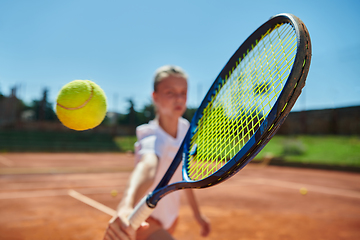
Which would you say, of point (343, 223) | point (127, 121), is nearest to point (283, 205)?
point (343, 223)

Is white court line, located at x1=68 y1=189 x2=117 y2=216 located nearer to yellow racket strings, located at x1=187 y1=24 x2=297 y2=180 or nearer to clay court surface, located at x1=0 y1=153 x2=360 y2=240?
clay court surface, located at x1=0 y1=153 x2=360 y2=240

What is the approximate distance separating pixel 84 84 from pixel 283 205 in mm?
4952

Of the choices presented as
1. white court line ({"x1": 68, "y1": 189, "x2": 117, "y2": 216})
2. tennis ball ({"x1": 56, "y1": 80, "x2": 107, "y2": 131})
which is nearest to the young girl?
tennis ball ({"x1": 56, "y1": 80, "x2": 107, "y2": 131})

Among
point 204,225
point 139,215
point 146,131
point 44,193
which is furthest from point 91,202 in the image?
point 139,215

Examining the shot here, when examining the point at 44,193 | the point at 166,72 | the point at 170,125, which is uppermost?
the point at 166,72

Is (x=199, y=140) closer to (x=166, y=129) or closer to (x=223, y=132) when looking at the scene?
(x=223, y=132)

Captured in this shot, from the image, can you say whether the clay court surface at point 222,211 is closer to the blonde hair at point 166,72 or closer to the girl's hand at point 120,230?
the blonde hair at point 166,72

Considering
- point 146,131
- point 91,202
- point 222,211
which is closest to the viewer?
point 146,131

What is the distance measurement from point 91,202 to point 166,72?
4108 mm

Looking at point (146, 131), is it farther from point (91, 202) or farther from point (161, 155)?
point (91, 202)

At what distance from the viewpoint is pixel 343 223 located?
14.6 ft

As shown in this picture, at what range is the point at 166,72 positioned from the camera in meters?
2.12

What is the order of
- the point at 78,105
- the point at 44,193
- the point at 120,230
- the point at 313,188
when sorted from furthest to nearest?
the point at 313,188 → the point at 44,193 → the point at 78,105 → the point at 120,230

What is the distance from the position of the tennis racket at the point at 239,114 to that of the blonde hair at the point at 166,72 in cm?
44
